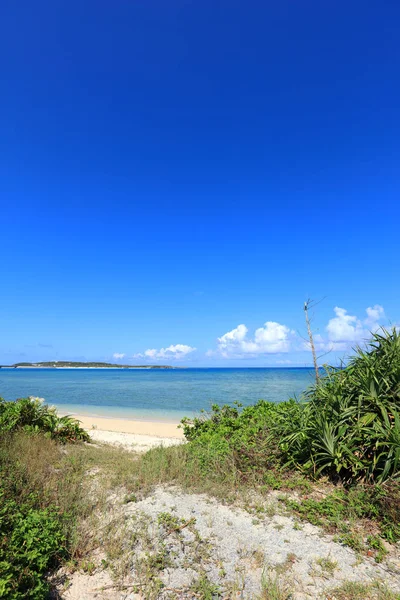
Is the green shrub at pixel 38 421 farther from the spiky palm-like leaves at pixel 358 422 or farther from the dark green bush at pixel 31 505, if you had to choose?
the spiky palm-like leaves at pixel 358 422

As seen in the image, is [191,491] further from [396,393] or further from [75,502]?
[396,393]

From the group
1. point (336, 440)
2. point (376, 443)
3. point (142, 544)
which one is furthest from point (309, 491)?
point (142, 544)

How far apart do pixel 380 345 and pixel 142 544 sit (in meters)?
5.86

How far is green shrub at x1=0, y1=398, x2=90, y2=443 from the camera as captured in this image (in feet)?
29.6

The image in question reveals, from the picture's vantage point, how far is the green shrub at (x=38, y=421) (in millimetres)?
9016

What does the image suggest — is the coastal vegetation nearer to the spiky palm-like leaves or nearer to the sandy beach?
the spiky palm-like leaves

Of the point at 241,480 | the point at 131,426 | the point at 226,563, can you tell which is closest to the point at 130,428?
the point at 131,426

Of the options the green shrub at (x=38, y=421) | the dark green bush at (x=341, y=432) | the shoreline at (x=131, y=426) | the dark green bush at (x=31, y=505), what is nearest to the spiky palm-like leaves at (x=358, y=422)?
the dark green bush at (x=341, y=432)

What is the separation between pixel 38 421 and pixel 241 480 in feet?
20.7

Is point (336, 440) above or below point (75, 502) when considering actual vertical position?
above

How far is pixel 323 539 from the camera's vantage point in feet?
14.9

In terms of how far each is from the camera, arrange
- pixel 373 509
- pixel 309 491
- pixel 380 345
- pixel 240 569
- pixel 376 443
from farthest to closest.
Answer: pixel 380 345, pixel 309 491, pixel 376 443, pixel 373 509, pixel 240 569

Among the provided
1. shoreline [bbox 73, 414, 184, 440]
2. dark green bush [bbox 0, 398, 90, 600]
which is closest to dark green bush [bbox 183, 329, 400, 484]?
dark green bush [bbox 0, 398, 90, 600]

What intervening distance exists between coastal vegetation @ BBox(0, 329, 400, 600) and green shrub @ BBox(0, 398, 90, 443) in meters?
0.24
